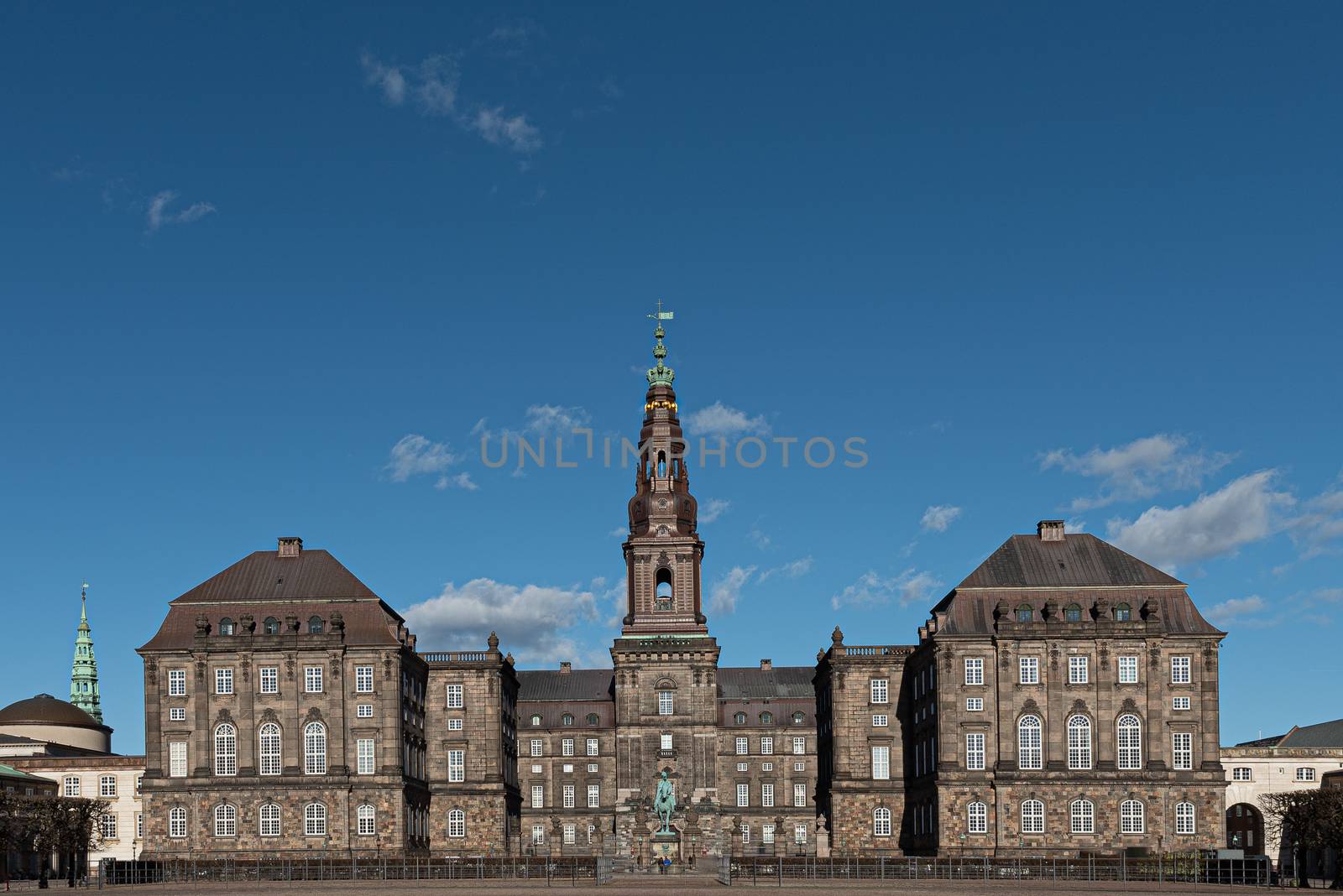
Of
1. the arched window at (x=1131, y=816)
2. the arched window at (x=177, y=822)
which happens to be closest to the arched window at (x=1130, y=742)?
the arched window at (x=1131, y=816)

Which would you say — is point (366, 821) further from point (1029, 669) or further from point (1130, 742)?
point (1130, 742)

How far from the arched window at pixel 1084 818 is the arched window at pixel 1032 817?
190 centimetres

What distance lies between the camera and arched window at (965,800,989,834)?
358 feet

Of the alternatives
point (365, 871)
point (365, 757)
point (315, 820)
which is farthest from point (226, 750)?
point (365, 871)

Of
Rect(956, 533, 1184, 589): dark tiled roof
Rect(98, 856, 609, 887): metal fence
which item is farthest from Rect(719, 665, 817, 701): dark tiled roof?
Rect(98, 856, 609, 887): metal fence

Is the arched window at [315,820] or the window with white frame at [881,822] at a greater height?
the arched window at [315,820]

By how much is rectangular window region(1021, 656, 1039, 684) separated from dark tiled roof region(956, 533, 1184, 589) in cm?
517

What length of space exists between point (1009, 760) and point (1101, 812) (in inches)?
257

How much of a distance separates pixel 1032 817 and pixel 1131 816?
6.20 m

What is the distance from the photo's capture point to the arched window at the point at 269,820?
4382 inches

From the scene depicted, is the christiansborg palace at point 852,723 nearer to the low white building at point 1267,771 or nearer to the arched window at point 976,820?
the arched window at point 976,820

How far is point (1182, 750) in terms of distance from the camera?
109 metres

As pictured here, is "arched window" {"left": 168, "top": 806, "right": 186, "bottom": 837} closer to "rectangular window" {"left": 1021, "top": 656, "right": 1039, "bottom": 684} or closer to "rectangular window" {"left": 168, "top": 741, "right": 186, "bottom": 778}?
"rectangular window" {"left": 168, "top": 741, "right": 186, "bottom": 778}

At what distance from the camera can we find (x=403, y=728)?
11612cm
